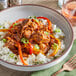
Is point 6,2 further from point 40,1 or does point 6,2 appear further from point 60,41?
point 60,41

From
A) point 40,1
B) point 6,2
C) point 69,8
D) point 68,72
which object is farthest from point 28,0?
point 68,72

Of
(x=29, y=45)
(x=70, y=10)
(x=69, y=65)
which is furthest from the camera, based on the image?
(x=70, y=10)

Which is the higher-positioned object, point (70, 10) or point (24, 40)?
point (70, 10)

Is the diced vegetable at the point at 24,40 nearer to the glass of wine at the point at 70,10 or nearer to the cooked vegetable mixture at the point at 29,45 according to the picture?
the cooked vegetable mixture at the point at 29,45

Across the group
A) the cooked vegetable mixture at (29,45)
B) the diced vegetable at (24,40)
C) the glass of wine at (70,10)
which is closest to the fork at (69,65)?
the cooked vegetable mixture at (29,45)

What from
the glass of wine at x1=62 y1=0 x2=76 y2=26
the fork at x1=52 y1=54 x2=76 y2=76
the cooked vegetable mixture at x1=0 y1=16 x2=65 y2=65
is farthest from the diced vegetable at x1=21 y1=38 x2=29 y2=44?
the glass of wine at x1=62 y1=0 x2=76 y2=26

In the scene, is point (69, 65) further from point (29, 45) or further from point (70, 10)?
point (70, 10)

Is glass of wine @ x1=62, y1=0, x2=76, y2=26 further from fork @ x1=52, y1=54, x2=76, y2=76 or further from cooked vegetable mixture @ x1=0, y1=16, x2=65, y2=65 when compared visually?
fork @ x1=52, y1=54, x2=76, y2=76

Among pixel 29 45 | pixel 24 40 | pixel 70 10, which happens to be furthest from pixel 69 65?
pixel 70 10
